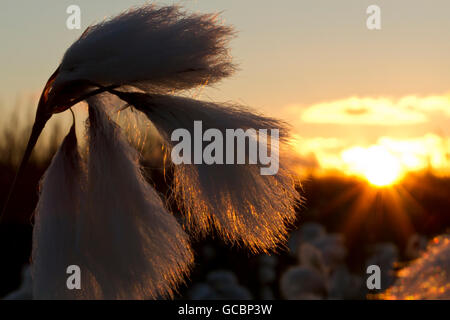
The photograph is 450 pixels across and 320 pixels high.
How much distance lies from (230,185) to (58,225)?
54cm

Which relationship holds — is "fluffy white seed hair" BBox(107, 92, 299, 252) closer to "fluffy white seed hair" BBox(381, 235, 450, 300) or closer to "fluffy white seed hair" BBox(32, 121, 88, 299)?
"fluffy white seed hair" BBox(32, 121, 88, 299)

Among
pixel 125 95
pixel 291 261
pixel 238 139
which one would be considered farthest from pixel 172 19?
pixel 291 261

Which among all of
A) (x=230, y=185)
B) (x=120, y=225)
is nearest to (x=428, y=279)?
(x=230, y=185)

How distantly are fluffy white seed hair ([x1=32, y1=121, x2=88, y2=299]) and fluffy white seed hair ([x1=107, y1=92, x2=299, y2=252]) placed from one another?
307 mm

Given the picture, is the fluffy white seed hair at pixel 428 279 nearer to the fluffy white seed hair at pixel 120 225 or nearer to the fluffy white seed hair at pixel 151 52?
the fluffy white seed hair at pixel 120 225

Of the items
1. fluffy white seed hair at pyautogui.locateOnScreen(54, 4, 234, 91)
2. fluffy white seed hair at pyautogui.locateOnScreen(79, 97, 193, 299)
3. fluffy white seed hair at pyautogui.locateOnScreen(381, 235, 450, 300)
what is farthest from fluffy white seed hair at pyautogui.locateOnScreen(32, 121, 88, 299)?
fluffy white seed hair at pyautogui.locateOnScreen(381, 235, 450, 300)

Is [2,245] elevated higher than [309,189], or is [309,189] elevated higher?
[309,189]

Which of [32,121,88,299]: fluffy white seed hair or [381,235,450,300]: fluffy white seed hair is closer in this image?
[32,121,88,299]: fluffy white seed hair

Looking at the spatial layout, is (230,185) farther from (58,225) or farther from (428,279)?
(428,279)

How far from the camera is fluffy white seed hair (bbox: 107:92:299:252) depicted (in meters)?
1.68

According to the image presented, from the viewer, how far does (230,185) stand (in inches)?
65.7

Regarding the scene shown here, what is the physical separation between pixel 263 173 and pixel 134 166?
40 cm

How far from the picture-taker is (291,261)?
28.8 feet
